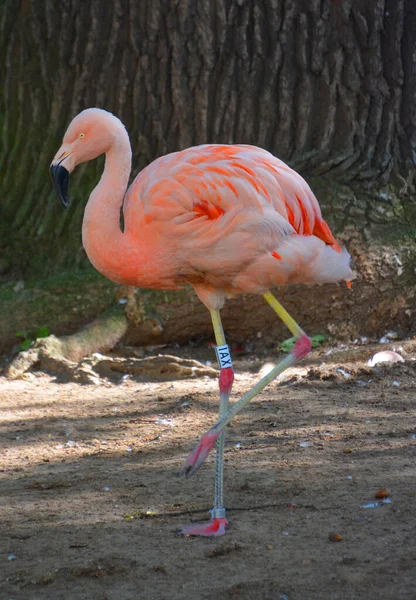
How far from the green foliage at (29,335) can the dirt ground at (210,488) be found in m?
0.43

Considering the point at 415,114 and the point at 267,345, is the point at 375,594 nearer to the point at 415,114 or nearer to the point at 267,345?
the point at 267,345

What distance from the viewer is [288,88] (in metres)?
5.98

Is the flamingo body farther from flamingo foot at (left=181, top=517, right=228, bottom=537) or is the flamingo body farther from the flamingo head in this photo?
flamingo foot at (left=181, top=517, right=228, bottom=537)

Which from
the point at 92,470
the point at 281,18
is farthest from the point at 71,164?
the point at 281,18

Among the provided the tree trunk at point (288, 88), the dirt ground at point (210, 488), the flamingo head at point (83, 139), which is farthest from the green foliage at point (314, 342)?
the flamingo head at point (83, 139)

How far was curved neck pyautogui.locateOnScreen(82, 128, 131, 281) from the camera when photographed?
383 cm

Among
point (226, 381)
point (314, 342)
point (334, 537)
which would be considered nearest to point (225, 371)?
point (226, 381)

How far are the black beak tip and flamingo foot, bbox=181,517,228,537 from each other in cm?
149

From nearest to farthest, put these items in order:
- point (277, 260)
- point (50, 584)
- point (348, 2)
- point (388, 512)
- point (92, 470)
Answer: point (50, 584) → point (388, 512) → point (277, 260) → point (92, 470) → point (348, 2)

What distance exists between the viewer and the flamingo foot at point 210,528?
11.1 feet

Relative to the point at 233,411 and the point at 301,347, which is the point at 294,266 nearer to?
the point at 301,347

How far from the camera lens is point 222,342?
395cm

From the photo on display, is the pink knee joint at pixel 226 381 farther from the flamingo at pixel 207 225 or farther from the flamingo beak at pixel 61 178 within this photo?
the flamingo beak at pixel 61 178

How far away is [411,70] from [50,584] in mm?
4368
